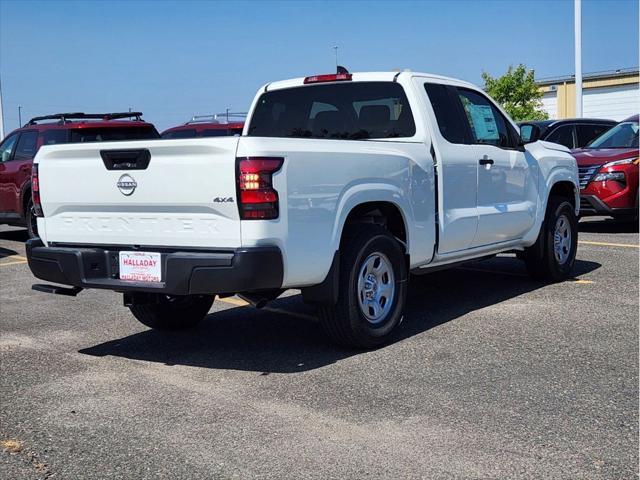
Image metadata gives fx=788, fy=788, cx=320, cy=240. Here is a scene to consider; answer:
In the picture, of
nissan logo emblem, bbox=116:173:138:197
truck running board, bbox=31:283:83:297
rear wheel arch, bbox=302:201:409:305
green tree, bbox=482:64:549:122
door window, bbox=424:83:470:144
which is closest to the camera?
nissan logo emblem, bbox=116:173:138:197

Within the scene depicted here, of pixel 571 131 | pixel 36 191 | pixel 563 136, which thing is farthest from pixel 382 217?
pixel 571 131

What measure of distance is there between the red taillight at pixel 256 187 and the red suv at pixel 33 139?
786 cm

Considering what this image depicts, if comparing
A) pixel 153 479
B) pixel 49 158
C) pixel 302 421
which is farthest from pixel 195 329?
pixel 153 479

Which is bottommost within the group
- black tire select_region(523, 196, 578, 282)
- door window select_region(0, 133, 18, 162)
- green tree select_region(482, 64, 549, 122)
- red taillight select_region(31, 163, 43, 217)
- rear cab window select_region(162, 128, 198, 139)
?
black tire select_region(523, 196, 578, 282)

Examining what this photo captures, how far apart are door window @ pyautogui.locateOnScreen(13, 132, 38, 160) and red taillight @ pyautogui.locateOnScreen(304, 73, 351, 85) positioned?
23.8ft

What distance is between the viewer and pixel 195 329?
20.9 ft

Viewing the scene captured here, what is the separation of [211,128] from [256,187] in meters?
10.3

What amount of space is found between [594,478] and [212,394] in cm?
219

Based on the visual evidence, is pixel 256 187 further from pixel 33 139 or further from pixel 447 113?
pixel 33 139

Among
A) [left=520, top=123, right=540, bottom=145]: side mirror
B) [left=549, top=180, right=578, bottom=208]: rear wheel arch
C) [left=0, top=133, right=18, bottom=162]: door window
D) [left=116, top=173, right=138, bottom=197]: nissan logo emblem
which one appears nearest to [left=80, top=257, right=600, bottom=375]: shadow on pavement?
[left=549, top=180, right=578, bottom=208]: rear wheel arch

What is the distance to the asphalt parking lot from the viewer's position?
3.56 m

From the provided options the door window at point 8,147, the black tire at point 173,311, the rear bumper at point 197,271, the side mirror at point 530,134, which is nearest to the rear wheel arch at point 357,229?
the rear bumper at point 197,271

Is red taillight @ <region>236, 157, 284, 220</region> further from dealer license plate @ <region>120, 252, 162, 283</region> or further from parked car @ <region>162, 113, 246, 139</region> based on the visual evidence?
parked car @ <region>162, 113, 246, 139</region>

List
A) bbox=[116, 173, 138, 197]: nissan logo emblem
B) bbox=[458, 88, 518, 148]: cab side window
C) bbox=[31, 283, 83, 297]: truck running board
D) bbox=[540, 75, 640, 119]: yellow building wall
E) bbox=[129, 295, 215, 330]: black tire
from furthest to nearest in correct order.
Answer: bbox=[540, 75, 640, 119]: yellow building wall, bbox=[458, 88, 518, 148]: cab side window, bbox=[129, 295, 215, 330]: black tire, bbox=[31, 283, 83, 297]: truck running board, bbox=[116, 173, 138, 197]: nissan logo emblem
